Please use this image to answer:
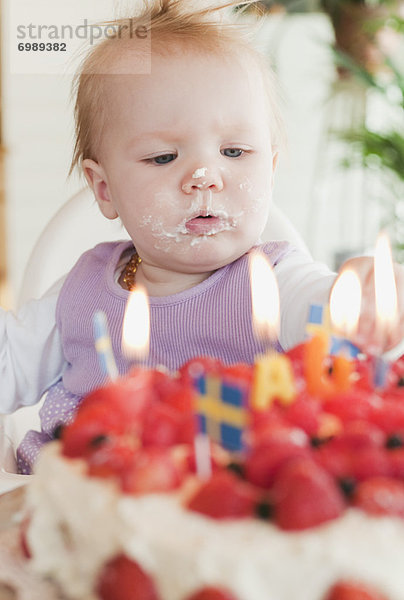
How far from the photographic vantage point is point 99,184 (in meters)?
1.59

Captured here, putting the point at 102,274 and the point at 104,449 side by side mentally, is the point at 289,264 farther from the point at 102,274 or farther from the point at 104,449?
the point at 104,449

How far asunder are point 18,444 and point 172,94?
770mm

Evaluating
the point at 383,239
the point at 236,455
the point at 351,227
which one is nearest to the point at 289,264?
the point at 383,239

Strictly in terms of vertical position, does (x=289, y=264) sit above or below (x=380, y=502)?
below

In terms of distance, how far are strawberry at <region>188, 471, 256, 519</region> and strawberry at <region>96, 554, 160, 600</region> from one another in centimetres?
7

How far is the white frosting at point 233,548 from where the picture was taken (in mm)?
607

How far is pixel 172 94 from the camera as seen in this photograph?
1392 mm

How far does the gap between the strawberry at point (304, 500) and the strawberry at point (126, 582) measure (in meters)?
0.12

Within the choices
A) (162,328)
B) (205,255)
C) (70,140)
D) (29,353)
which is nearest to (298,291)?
(205,255)

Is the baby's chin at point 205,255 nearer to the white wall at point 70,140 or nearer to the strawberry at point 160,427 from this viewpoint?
the strawberry at point 160,427

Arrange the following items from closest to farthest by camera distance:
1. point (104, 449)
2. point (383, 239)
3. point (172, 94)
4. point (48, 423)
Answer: point (104, 449) → point (383, 239) → point (172, 94) → point (48, 423)

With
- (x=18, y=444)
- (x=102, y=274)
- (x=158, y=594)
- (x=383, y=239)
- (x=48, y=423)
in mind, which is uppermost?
(x=383, y=239)

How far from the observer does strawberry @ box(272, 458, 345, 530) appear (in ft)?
2.05

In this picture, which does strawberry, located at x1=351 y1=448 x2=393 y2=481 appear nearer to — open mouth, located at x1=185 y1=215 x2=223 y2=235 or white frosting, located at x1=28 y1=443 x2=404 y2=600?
white frosting, located at x1=28 y1=443 x2=404 y2=600
